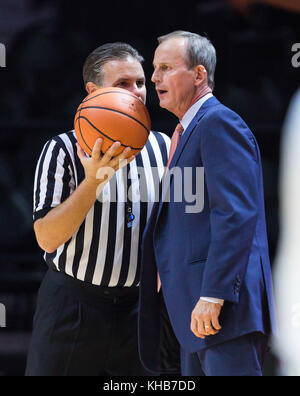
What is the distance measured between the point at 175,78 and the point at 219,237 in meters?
0.59

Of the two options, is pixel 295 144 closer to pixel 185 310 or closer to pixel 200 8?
pixel 185 310

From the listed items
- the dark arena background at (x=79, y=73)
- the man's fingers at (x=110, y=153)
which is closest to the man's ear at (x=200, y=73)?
the man's fingers at (x=110, y=153)

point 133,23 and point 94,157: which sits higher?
point 133,23

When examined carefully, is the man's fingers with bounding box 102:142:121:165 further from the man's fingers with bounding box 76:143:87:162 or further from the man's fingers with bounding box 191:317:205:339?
the man's fingers with bounding box 191:317:205:339

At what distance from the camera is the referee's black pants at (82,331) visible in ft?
7.73

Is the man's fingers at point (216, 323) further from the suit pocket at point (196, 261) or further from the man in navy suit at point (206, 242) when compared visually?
the suit pocket at point (196, 261)

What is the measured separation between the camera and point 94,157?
213cm

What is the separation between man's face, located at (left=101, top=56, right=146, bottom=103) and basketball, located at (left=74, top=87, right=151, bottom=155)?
7.8 inches

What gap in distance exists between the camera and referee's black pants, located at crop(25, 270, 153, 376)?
7.73ft

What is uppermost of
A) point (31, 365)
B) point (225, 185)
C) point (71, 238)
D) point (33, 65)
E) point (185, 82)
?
point (33, 65)

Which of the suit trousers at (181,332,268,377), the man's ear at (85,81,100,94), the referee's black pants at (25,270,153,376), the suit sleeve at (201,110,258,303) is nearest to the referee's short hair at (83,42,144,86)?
the man's ear at (85,81,100,94)

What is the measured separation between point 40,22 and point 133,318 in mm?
3006

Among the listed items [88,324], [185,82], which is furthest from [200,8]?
[88,324]

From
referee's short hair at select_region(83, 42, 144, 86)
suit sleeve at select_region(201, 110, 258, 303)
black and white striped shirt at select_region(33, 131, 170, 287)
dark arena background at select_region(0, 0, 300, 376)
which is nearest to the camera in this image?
suit sleeve at select_region(201, 110, 258, 303)
